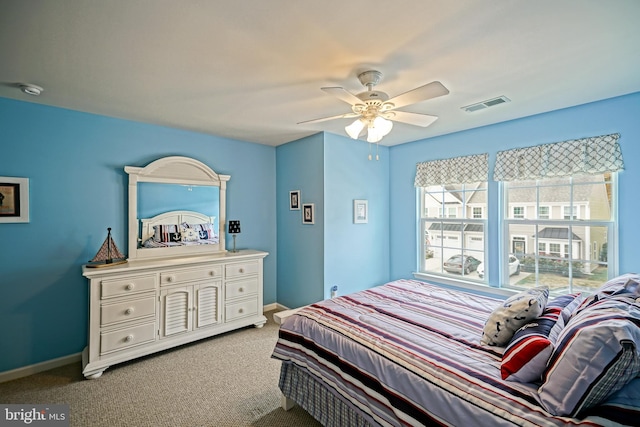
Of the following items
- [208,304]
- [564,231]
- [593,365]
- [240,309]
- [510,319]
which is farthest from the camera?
[240,309]

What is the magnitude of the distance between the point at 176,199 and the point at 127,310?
4.27 feet

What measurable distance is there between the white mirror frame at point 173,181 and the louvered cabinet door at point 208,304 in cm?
53

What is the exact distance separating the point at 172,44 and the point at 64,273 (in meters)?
2.46

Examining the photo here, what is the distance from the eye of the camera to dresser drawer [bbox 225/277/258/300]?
3.26 meters

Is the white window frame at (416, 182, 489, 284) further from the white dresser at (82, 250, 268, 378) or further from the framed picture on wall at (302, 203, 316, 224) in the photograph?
the white dresser at (82, 250, 268, 378)

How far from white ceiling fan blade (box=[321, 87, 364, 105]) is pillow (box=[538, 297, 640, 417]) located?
1635 mm

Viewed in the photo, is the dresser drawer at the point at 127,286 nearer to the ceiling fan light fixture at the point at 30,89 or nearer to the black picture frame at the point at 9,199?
the black picture frame at the point at 9,199

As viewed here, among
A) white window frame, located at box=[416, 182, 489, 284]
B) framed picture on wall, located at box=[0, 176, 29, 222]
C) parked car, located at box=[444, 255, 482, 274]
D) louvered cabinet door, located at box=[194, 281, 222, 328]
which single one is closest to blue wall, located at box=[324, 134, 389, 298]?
white window frame, located at box=[416, 182, 489, 284]

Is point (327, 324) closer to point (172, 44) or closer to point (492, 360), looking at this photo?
point (492, 360)

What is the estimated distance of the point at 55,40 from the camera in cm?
160

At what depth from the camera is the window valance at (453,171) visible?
327 centimetres

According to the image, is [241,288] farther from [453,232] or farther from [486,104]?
[486,104]

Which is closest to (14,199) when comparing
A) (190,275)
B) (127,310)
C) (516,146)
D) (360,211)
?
(127,310)

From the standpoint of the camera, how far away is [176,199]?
3320 millimetres
